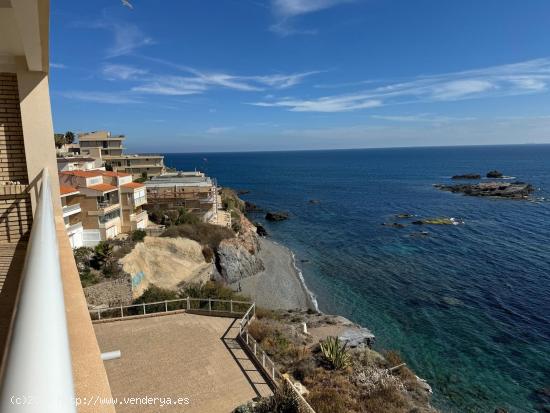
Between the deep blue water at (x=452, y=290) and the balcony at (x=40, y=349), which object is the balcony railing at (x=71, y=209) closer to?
the deep blue water at (x=452, y=290)

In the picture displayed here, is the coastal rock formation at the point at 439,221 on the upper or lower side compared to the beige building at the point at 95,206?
lower

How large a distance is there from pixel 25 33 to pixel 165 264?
24535 mm

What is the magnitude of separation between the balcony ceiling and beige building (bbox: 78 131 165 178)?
65017 mm

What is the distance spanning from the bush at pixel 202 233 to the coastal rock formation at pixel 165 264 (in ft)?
3.02

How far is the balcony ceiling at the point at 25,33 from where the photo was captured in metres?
3.68

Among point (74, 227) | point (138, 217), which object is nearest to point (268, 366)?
point (74, 227)

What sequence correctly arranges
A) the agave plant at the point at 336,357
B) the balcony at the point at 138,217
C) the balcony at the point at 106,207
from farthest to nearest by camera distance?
the balcony at the point at 138,217
the balcony at the point at 106,207
the agave plant at the point at 336,357

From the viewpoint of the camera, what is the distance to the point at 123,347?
1269 centimetres

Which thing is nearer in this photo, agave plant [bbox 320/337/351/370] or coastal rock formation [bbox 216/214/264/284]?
agave plant [bbox 320/337/351/370]

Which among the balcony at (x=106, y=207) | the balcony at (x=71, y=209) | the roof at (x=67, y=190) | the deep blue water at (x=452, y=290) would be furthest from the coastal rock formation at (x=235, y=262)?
the roof at (x=67, y=190)

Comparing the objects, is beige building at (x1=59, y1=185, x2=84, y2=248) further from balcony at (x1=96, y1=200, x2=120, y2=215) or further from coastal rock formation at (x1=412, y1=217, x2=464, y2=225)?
coastal rock formation at (x1=412, y1=217, x2=464, y2=225)

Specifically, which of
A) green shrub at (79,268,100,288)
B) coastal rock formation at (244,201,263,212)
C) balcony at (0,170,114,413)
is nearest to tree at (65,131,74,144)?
coastal rock formation at (244,201,263,212)

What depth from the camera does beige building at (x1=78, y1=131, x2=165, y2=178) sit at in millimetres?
68438

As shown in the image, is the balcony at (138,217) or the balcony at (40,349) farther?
the balcony at (138,217)
